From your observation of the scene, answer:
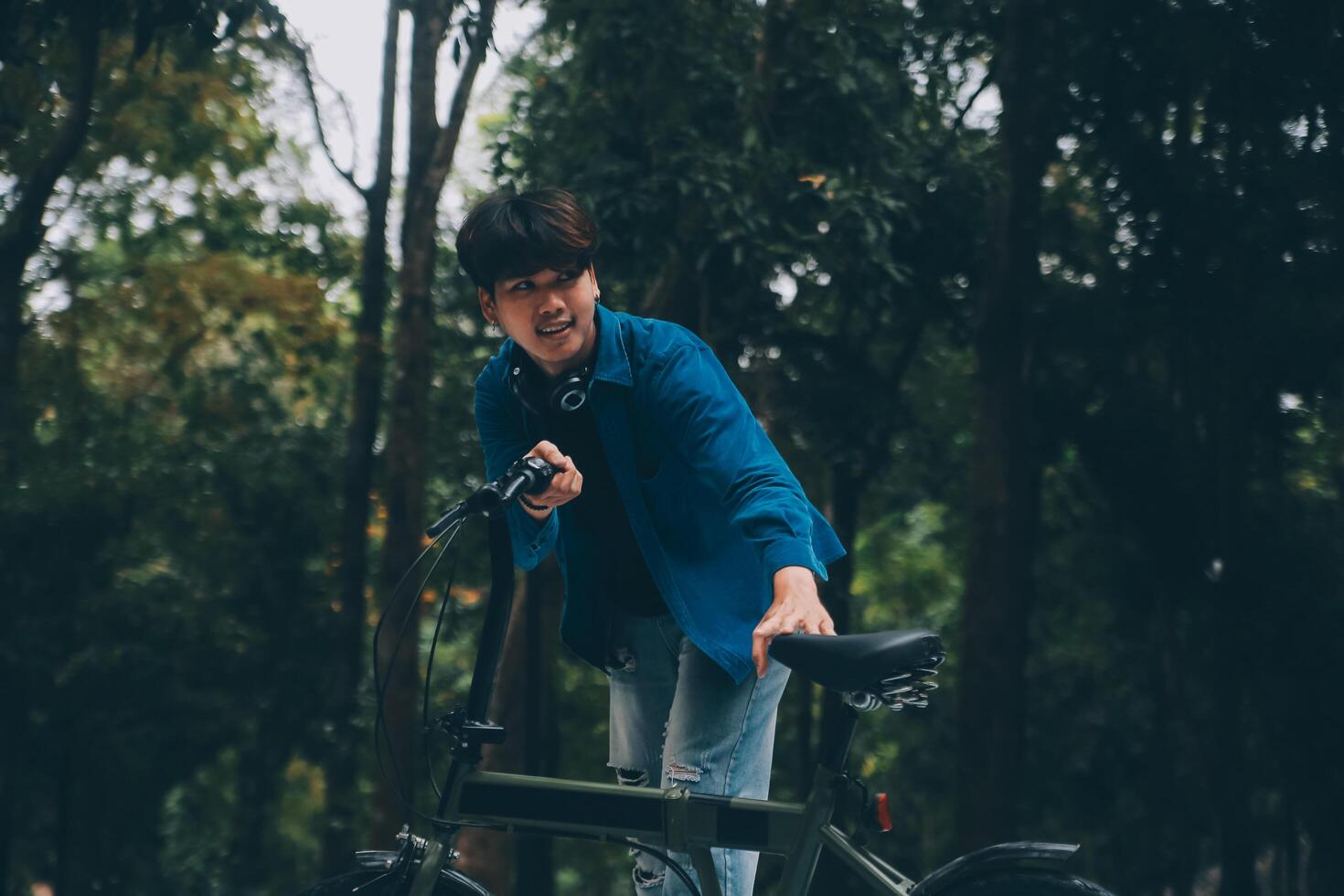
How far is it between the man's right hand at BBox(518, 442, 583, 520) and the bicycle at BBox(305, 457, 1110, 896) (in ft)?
0.12

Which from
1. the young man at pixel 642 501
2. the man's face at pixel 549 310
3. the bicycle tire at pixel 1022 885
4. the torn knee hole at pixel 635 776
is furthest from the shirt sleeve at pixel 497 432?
the bicycle tire at pixel 1022 885

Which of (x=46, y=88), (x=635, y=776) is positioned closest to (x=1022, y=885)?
(x=635, y=776)

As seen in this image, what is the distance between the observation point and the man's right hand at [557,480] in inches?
104

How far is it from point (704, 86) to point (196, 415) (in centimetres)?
840

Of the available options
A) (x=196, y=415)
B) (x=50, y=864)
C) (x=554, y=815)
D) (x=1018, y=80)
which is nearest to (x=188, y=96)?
(x=196, y=415)

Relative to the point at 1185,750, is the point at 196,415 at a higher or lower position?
Answer: higher

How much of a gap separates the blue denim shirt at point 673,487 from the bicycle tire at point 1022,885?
56 cm

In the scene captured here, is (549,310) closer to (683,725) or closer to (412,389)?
(683,725)

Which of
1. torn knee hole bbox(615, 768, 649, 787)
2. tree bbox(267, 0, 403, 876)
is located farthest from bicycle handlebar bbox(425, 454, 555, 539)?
tree bbox(267, 0, 403, 876)

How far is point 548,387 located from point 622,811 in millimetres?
855

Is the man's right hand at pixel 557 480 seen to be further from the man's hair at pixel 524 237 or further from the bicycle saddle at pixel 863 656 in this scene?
the bicycle saddle at pixel 863 656

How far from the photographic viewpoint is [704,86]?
10.4 meters

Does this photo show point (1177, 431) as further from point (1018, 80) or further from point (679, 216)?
point (679, 216)

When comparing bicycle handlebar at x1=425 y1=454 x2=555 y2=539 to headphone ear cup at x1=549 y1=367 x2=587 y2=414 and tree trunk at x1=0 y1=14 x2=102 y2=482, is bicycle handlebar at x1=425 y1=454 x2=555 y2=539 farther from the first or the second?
tree trunk at x1=0 y1=14 x2=102 y2=482
